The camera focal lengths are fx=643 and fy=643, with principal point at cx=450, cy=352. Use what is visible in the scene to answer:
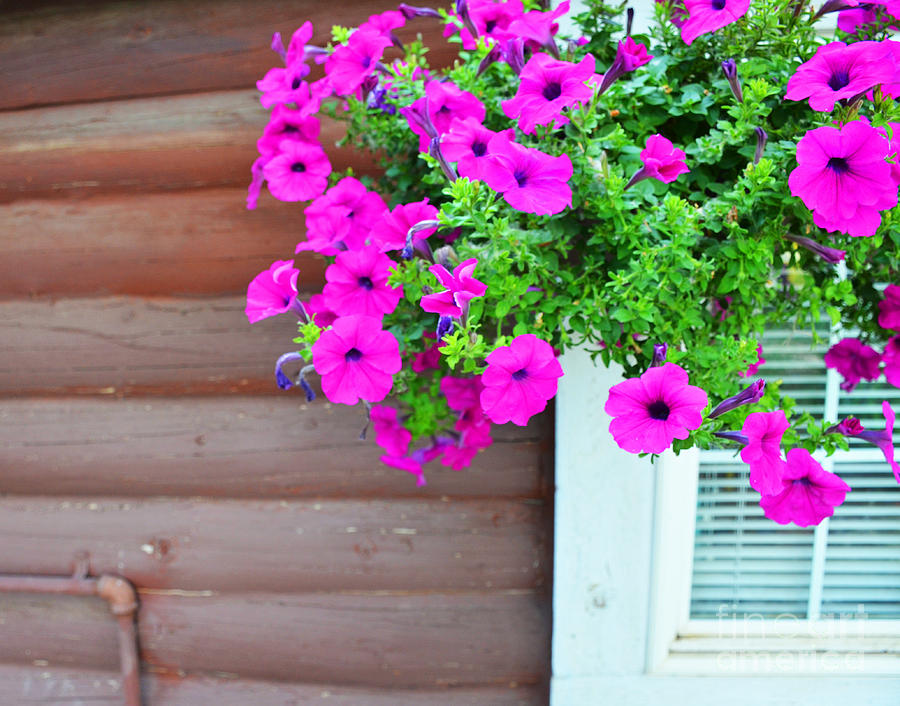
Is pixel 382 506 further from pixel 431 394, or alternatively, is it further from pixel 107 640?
pixel 107 640

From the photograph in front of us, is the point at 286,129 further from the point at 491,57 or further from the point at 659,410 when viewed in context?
the point at 659,410

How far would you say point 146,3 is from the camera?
1206 millimetres

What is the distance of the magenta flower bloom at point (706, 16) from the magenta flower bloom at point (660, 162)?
0.12 meters

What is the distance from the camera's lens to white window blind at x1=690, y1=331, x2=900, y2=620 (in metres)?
1.24

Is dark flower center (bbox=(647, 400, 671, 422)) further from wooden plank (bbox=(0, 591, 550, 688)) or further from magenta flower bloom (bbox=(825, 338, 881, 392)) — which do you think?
wooden plank (bbox=(0, 591, 550, 688))

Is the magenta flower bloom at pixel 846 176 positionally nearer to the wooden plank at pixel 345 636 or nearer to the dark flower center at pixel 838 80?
the dark flower center at pixel 838 80

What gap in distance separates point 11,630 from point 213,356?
827 mm

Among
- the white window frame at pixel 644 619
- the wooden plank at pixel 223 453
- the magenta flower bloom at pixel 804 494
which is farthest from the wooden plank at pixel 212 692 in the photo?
the magenta flower bloom at pixel 804 494

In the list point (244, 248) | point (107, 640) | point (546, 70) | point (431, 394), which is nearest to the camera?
point (546, 70)

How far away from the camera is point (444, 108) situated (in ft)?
2.72

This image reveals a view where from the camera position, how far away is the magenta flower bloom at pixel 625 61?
0.78 meters

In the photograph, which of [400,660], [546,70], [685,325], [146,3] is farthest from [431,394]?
[146,3]

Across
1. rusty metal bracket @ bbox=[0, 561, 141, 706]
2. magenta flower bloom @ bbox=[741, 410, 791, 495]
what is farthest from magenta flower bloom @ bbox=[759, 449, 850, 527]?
rusty metal bracket @ bbox=[0, 561, 141, 706]

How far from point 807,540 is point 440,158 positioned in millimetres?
1093
